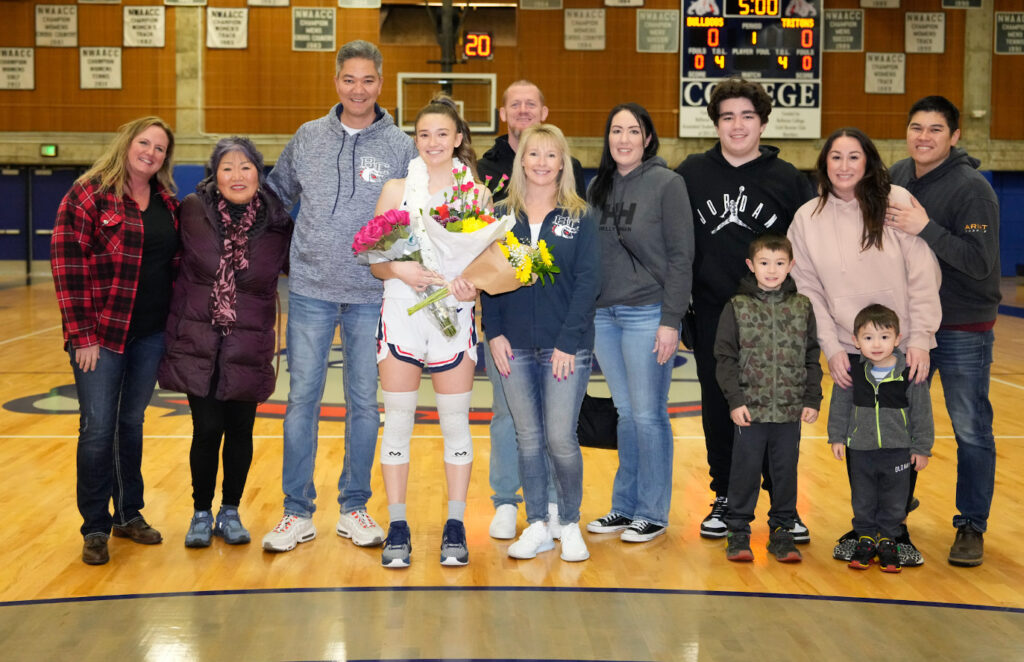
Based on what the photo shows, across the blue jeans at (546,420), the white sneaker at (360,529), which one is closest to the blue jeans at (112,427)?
the white sneaker at (360,529)

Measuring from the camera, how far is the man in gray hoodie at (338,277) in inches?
162

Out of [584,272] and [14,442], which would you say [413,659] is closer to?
[584,272]

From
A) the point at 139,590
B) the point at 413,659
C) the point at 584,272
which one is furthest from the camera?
the point at 584,272

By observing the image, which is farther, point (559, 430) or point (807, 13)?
point (807, 13)

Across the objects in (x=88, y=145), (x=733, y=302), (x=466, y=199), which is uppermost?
(x=88, y=145)

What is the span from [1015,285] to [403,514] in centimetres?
1932

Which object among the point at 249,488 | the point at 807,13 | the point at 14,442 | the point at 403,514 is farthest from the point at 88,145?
the point at 403,514

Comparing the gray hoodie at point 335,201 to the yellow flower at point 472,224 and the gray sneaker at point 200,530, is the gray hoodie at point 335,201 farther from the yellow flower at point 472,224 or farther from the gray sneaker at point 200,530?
the gray sneaker at point 200,530

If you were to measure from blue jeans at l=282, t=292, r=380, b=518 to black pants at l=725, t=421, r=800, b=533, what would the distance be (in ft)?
4.61

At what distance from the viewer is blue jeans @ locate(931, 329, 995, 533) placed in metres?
4.04

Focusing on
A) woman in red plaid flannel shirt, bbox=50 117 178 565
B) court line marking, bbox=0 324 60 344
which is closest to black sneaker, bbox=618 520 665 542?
woman in red plaid flannel shirt, bbox=50 117 178 565

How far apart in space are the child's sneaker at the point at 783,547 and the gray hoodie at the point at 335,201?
1.78 meters

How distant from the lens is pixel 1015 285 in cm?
2044

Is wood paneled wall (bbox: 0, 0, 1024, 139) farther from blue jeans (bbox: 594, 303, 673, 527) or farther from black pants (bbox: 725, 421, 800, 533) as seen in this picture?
black pants (bbox: 725, 421, 800, 533)
